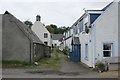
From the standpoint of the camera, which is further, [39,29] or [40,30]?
[40,30]

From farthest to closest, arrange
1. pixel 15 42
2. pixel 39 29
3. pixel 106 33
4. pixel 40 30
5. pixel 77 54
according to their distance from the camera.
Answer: pixel 40 30 → pixel 39 29 → pixel 77 54 → pixel 15 42 → pixel 106 33

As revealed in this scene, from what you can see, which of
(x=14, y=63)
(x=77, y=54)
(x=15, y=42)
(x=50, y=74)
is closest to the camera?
(x=50, y=74)

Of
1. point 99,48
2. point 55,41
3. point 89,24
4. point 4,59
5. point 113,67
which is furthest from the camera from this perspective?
point 55,41

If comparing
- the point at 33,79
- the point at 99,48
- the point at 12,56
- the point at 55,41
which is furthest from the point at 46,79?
the point at 55,41

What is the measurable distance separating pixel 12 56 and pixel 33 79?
12.3 m

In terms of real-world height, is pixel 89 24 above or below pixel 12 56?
above

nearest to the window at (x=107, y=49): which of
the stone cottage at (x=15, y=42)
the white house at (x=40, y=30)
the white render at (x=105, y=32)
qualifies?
the white render at (x=105, y=32)

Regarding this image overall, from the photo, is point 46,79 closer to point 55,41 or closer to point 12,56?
point 12,56

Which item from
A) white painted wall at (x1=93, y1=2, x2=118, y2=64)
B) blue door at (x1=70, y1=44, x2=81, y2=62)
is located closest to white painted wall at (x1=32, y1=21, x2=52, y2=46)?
blue door at (x1=70, y1=44, x2=81, y2=62)

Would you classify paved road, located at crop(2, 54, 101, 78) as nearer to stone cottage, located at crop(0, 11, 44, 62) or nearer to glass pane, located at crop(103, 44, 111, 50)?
glass pane, located at crop(103, 44, 111, 50)

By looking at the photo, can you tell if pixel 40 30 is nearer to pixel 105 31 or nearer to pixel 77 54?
pixel 77 54

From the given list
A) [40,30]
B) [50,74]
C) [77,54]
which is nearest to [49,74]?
[50,74]

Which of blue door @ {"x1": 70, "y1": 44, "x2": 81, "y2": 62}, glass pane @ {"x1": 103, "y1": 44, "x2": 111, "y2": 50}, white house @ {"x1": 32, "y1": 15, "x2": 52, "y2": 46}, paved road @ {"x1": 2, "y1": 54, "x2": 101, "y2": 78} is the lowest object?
paved road @ {"x1": 2, "y1": 54, "x2": 101, "y2": 78}

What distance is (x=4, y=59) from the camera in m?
27.3
